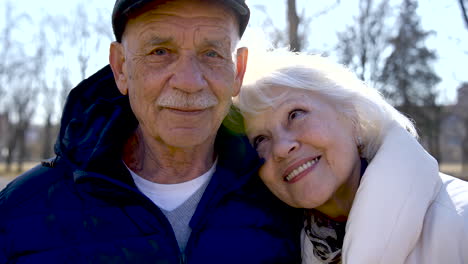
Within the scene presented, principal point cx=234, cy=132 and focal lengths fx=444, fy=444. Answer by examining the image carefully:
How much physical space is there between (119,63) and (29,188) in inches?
31.0

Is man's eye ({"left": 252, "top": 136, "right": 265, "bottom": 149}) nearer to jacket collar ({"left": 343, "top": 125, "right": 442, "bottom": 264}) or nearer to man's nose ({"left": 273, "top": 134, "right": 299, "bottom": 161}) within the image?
man's nose ({"left": 273, "top": 134, "right": 299, "bottom": 161})

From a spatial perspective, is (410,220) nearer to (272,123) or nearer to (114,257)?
(272,123)

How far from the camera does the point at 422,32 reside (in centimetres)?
1828

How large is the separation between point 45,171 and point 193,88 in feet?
2.94

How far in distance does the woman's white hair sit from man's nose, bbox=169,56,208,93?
0.47 meters

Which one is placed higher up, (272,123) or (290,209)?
(272,123)

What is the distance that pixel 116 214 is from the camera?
2.13 m

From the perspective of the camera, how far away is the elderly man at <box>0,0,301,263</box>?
6.77 feet

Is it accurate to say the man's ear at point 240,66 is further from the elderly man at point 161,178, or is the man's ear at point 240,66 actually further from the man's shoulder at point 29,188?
the man's shoulder at point 29,188

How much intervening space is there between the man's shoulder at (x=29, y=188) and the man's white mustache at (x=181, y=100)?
2.22ft

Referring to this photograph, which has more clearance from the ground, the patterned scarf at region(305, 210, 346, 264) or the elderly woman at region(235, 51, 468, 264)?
the elderly woman at region(235, 51, 468, 264)

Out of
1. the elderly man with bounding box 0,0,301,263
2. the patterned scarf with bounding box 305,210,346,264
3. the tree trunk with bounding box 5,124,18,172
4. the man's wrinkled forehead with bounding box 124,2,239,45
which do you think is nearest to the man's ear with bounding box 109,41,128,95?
the elderly man with bounding box 0,0,301,263

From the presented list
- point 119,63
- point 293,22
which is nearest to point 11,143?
point 293,22

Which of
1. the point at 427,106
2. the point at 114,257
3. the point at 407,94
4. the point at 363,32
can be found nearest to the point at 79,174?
the point at 114,257
